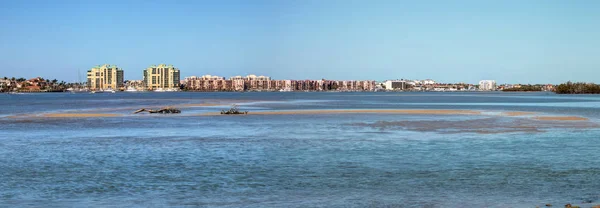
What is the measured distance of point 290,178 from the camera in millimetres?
17516

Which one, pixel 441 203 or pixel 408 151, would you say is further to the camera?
pixel 408 151

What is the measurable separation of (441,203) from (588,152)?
37.4ft

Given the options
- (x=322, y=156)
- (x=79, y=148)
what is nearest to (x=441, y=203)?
(x=322, y=156)

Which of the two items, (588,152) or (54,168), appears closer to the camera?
(54,168)

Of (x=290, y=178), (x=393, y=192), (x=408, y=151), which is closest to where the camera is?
(x=393, y=192)

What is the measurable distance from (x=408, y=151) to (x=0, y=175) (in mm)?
12944

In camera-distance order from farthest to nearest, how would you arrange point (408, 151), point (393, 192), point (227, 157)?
point (408, 151), point (227, 157), point (393, 192)

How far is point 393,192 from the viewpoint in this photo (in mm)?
15305

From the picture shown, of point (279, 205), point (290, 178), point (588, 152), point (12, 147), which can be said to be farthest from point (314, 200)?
point (12, 147)

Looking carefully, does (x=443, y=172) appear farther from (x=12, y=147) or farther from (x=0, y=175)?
(x=12, y=147)

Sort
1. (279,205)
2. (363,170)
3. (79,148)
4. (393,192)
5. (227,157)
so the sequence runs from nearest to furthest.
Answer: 1. (279,205)
2. (393,192)
3. (363,170)
4. (227,157)
5. (79,148)

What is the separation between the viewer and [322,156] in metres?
22.3

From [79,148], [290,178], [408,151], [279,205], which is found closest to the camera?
[279,205]

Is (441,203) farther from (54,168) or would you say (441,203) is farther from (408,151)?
(54,168)
